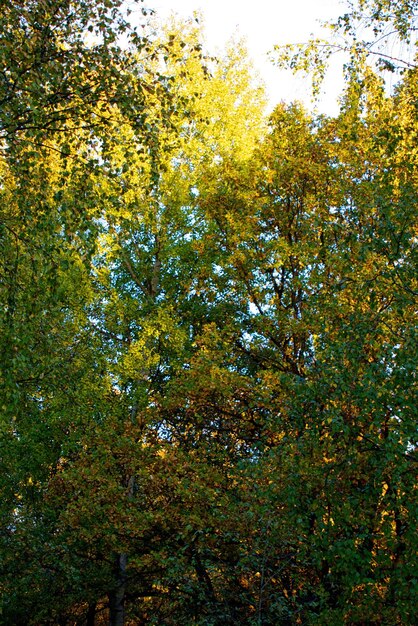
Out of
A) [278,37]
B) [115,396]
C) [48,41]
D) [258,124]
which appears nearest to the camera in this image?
[48,41]

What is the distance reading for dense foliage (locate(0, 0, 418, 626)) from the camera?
A: 25.6ft

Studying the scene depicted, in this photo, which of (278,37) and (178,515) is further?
(178,515)

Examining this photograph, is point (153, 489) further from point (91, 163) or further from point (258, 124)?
point (258, 124)

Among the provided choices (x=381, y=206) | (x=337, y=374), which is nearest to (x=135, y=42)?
(x=381, y=206)

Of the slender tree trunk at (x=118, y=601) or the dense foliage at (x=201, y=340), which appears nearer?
the dense foliage at (x=201, y=340)

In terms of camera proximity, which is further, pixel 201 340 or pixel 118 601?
pixel 118 601

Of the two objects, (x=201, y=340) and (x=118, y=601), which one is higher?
(x=201, y=340)

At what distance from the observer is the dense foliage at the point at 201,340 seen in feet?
25.6

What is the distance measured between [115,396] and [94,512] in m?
4.09

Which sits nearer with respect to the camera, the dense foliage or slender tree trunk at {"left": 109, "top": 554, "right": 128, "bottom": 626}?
the dense foliage

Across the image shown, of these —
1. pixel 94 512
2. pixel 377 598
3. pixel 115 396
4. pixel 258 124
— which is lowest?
pixel 377 598

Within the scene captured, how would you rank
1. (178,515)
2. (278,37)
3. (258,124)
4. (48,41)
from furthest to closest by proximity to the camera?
(258,124)
(178,515)
(278,37)
(48,41)

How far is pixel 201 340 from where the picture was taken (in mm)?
13273

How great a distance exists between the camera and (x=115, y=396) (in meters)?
16.4
